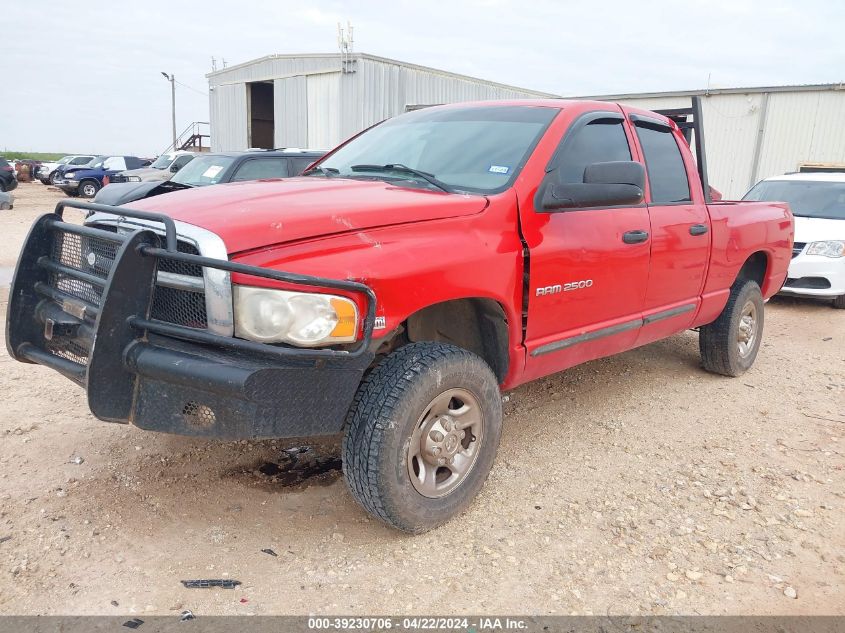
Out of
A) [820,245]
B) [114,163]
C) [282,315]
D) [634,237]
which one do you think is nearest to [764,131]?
[820,245]

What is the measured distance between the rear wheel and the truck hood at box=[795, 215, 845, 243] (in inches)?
859

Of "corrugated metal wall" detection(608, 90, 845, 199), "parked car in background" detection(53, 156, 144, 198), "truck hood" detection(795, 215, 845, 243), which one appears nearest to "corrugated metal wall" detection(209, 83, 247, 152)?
"parked car in background" detection(53, 156, 144, 198)

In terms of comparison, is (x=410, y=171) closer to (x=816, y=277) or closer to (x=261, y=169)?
(x=261, y=169)

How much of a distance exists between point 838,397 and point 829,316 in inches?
134

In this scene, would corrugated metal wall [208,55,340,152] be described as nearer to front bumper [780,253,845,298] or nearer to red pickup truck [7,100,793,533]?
front bumper [780,253,845,298]

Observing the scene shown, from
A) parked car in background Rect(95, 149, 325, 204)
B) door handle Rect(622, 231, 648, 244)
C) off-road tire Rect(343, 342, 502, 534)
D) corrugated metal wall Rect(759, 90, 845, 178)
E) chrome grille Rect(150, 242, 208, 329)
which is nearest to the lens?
chrome grille Rect(150, 242, 208, 329)

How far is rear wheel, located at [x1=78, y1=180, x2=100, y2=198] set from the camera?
22703 mm

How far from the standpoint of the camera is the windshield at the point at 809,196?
844 cm

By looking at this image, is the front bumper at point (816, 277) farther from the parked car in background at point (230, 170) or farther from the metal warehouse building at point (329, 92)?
the metal warehouse building at point (329, 92)

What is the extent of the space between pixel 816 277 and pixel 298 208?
730 cm

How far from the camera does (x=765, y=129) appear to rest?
15258mm

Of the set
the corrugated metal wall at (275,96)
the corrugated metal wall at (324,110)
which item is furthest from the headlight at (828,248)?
the corrugated metal wall at (275,96)

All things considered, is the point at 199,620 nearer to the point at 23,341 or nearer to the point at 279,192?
the point at 23,341

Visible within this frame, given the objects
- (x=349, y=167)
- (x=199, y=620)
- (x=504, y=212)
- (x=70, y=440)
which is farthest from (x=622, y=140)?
(x=70, y=440)
